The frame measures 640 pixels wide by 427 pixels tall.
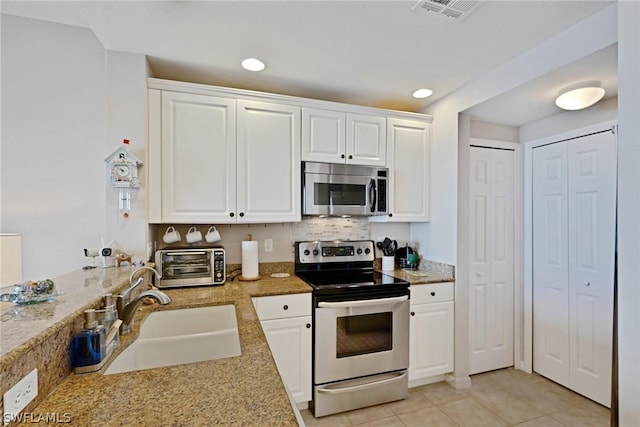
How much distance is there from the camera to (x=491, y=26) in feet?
5.55

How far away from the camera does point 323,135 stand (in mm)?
2480

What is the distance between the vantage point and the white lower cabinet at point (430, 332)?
2430mm

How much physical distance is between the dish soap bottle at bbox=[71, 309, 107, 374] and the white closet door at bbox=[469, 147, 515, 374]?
2743 millimetres

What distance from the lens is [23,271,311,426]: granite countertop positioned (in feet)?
2.42

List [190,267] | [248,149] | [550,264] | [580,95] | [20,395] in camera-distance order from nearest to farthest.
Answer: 1. [20,395]
2. [580,95]
3. [190,267]
4. [248,149]
5. [550,264]

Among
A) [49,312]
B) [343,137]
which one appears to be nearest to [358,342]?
[343,137]

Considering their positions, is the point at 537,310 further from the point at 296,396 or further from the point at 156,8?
the point at 156,8

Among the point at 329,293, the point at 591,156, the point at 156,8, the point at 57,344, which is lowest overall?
the point at 329,293

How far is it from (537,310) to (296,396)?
225 centimetres

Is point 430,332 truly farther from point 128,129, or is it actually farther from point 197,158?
point 128,129

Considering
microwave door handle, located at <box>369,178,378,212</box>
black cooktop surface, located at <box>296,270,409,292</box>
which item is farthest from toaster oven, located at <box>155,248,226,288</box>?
microwave door handle, located at <box>369,178,378,212</box>

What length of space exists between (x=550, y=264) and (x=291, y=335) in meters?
2.29

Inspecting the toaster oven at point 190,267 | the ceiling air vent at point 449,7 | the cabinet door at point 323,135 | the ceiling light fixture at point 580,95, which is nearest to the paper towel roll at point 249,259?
the toaster oven at point 190,267

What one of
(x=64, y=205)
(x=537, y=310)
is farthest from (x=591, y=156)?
(x=64, y=205)
